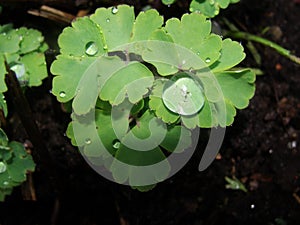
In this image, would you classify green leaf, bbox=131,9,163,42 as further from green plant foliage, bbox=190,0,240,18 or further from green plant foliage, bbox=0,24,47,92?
green plant foliage, bbox=0,24,47,92

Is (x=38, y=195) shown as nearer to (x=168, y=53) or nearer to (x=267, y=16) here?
(x=168, y=53)

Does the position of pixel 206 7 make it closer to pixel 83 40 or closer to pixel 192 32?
pixel 192 32

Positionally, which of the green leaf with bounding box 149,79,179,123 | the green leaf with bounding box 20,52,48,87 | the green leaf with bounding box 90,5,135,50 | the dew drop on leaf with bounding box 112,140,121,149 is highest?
the green leaf with bounding box 90,5,135,50

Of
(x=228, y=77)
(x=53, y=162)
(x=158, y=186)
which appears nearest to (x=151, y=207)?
(x=158, y=186)

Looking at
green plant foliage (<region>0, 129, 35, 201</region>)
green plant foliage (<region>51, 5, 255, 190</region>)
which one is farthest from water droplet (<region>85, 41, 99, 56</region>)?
green plant foliage (<region>0, 129, 35, 201</region>)

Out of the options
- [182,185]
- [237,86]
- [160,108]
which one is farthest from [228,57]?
[182,185]
